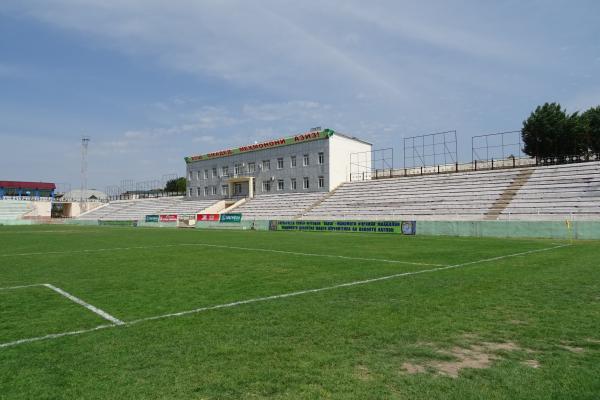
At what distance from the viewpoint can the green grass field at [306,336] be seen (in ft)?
13.8

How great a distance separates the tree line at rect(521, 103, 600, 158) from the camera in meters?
52.4

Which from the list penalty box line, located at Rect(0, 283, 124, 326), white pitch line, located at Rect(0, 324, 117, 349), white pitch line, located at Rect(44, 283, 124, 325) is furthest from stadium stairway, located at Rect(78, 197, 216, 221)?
white pitch line, located at Rect(0, 324, 117, 349)

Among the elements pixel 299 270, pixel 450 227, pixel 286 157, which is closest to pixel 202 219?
pixel 286 157

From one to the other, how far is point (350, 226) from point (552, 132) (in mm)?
32221

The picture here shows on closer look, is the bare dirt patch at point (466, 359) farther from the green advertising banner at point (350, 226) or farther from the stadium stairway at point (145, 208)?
the stadium stairway at point (145, 208)

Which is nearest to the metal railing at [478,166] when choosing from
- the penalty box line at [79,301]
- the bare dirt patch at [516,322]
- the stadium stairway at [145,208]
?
the stadium stairway at [145,208]

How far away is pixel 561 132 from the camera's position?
173 feet

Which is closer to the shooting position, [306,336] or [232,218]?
[306,336]

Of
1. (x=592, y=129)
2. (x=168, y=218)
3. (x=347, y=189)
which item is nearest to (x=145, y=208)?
(x=168, y=218)

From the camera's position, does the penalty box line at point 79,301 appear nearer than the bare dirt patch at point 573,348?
No

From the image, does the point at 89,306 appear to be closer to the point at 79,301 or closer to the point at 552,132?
the point at 79,301

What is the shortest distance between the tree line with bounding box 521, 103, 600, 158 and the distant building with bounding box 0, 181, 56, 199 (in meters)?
118

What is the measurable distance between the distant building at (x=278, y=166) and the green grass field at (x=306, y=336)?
1931 inches

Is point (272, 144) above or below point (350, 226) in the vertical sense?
above
